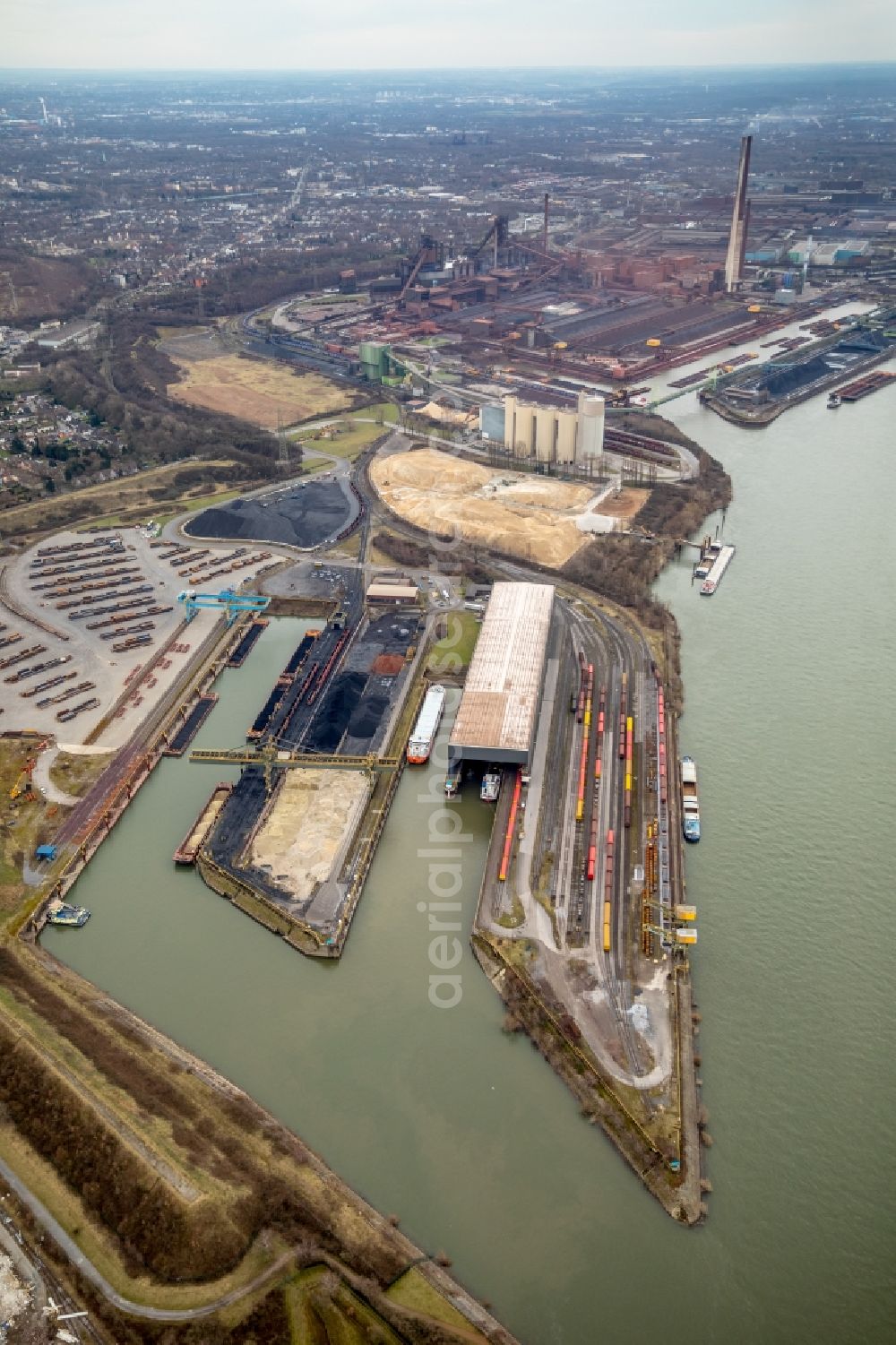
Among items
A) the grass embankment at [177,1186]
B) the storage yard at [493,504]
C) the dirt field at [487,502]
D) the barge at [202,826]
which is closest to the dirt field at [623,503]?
the storage yard at [493,504]

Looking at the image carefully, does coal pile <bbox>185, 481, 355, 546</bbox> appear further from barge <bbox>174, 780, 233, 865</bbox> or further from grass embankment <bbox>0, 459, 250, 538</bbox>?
barge <bbox>174, 780, 233, 865</bbox>

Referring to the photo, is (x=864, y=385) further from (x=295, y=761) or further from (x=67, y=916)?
(x=67, y=916)

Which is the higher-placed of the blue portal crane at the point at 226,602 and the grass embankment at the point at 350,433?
the grass embankment at the point at 350,433

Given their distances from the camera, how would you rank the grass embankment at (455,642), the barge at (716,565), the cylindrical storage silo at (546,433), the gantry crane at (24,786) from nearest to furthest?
the gantry crane at (24,786)
the grass embankment at (455,642)
the barge at (716,565)
the cylindrical storage silo at (546,433)

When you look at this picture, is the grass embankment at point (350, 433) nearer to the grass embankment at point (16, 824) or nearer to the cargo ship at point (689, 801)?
the grass embankment at point (16, 824)

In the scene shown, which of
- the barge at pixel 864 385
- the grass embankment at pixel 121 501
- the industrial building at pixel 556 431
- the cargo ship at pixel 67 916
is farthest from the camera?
the barge at pixel 864 385

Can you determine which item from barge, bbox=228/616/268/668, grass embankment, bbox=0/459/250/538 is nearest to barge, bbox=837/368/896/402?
grass embankment, bbox=0/459/250/538
